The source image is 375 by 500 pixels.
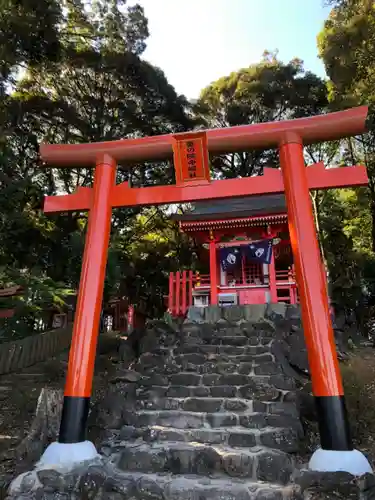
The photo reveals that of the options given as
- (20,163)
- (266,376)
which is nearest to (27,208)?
(20,163)

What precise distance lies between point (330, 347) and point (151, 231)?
18.1 meters

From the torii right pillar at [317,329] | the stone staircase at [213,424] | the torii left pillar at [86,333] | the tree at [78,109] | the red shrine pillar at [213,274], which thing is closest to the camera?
the torii right pillar at [317,329]

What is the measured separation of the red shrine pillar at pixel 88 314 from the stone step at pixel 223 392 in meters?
1.65

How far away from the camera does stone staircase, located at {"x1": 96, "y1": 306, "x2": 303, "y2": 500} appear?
4191 mm

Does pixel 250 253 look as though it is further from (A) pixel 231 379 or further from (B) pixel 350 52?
(B) pixel 350 52

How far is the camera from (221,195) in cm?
562

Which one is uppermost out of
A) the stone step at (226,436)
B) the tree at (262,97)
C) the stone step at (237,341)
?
the tree at (262,97)

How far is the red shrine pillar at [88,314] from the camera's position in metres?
4.73

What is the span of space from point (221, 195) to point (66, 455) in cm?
412

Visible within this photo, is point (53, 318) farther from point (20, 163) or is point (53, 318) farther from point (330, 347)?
point (330, 347)

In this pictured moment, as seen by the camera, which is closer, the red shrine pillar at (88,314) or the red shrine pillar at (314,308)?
the red shrine pillar at (314,308)

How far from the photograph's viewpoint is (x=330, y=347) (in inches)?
179

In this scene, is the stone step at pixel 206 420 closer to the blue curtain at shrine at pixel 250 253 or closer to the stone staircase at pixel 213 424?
the stone staircase at pixel 213 424

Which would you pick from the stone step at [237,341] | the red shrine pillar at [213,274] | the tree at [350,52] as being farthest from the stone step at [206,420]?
the tree at [350,52]
